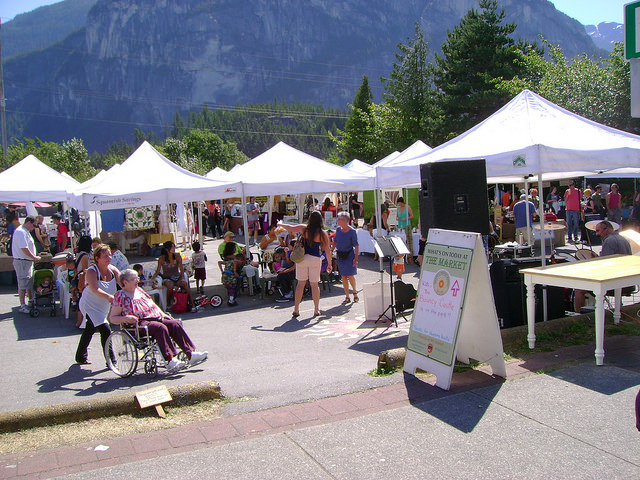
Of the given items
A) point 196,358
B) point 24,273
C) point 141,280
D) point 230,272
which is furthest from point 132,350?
point 24,273

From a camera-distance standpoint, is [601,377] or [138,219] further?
[138,219]

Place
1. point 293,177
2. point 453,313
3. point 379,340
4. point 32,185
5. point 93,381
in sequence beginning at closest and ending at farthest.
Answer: point 453,313, point 93,381, point 379,340, point 293,177, point 32,185

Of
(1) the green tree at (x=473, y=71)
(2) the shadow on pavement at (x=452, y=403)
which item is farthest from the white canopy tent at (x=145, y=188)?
(1) the green tree at (x=473, y=71)

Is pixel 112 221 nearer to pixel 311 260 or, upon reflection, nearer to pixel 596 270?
pixel 311 260

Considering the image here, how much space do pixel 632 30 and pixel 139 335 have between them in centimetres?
535

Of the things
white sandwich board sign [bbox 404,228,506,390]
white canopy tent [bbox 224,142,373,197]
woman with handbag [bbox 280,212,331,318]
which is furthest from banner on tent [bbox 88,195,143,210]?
white sandwich board sign [bbox 404,228,506,390]

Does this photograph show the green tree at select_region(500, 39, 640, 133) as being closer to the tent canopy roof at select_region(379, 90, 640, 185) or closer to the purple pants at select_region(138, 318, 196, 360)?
the tent canopy roof at select_region(379, 90, 640, 185)

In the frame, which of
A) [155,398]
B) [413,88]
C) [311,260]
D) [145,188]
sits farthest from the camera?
[413,88]

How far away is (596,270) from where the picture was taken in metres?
5.98

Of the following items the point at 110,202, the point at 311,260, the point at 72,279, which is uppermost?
the point at 110,202

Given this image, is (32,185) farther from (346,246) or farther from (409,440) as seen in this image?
(409,440)

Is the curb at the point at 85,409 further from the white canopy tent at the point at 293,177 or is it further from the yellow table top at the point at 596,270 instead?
the white canopy tent at the point at 293,177

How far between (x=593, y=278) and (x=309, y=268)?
4.60 meters

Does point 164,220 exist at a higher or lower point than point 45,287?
higher
